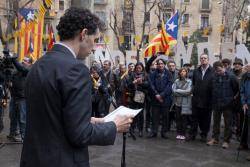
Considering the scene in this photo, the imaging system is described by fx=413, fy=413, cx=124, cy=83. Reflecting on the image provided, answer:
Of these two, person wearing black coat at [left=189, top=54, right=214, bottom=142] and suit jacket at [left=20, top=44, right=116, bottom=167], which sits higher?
suit jacket at [left=20, top=44, right=116, bottom=167]

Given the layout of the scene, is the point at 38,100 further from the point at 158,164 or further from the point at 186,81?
the point at 186,81

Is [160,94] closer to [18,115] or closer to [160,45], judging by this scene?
[160,45]

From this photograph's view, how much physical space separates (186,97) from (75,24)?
24.3 feet

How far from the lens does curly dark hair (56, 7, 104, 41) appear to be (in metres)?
2.22

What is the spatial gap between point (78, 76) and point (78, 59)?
0.20 metres

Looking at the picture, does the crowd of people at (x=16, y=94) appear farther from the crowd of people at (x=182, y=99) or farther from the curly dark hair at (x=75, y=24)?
the curly dark hair at (x=75, y=24)

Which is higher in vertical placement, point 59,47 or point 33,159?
point 59,47

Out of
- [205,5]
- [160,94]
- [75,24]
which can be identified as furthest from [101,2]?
[75,24]

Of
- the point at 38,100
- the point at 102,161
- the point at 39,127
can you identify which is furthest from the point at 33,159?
the point at 102,161

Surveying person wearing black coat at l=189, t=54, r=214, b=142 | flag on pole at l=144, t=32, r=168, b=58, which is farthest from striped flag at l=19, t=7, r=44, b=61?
person wearing black coat at l=189, t=54, r=214, b=142

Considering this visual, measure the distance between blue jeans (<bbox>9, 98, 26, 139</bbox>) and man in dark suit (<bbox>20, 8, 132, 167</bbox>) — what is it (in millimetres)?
6226

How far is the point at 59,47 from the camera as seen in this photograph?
7.31 feet

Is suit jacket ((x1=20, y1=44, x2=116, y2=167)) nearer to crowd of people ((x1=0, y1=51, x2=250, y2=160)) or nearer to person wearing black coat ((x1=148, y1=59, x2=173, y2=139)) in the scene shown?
crowd of people ((x1=0, y1=51, x2=250, y2=160))

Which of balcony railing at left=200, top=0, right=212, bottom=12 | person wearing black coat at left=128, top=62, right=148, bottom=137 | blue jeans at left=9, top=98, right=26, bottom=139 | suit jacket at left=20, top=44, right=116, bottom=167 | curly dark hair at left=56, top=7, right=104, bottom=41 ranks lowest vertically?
blue jeans at left=9, top=98, right=26, bottom=139
